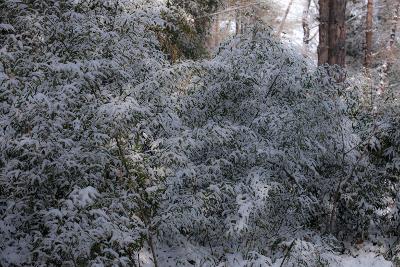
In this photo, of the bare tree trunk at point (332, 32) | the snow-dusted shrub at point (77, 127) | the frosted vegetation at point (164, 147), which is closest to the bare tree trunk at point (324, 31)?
the bare tree trunk at point (332, 32)

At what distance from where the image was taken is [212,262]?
581 cm

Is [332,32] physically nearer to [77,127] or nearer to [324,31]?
[324,31]

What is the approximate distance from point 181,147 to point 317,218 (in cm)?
275

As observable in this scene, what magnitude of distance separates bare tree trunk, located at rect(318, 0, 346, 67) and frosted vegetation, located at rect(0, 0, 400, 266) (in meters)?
2.04

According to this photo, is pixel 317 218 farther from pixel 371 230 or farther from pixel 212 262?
pixel 212 262

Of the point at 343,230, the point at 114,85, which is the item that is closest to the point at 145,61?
the point at 114,85

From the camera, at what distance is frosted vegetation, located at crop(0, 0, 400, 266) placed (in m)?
4.29

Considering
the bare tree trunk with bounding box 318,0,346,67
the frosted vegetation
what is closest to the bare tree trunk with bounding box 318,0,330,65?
the bare tree trunk with bounding box 318,0,346,67

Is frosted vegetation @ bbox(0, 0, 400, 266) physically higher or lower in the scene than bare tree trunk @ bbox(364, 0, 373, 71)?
higher

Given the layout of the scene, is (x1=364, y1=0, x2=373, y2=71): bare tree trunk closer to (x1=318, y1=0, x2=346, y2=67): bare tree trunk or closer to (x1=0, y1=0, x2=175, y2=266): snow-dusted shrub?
(x1=318, y1=0, x2=346, y2=67): bare tree trunk

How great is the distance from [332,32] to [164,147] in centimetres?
505

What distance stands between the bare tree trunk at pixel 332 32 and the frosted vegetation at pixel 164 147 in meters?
2.04

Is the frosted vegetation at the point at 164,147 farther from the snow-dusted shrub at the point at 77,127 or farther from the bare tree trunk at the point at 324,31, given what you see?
the bare tree trunk at the point at 324,31

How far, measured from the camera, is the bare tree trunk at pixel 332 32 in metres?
8.35
